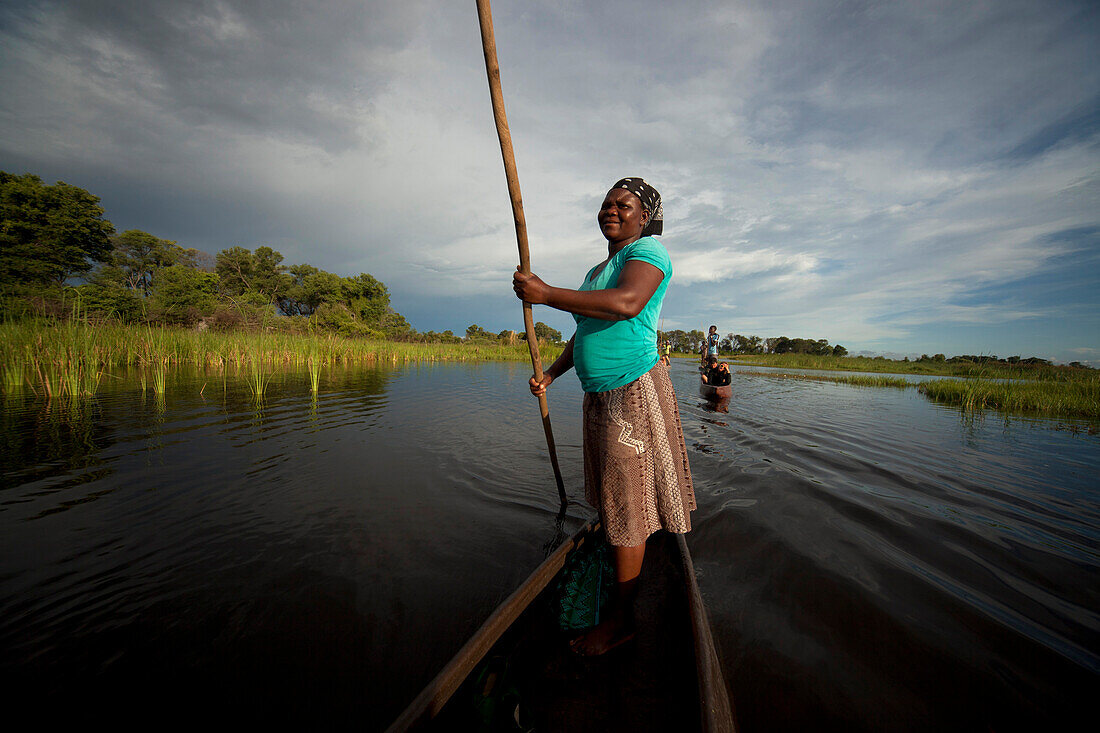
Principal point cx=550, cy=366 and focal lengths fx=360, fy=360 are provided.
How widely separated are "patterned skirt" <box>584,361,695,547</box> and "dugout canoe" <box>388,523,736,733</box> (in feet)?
1.07

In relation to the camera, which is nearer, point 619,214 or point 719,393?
point 619,214

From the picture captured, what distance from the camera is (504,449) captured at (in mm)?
5105

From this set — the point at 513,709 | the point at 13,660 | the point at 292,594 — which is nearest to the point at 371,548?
the point at 292,594

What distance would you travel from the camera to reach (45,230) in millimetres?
20672

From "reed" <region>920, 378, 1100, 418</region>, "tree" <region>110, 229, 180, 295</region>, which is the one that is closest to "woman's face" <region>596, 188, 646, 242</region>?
"reed" <region>920, 378, 1100, 418</region>

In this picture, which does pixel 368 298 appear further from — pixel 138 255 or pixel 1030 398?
pixel 1030 398

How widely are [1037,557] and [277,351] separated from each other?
15.7 metres

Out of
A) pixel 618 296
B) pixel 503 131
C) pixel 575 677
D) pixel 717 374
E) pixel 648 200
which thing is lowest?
pixel 575 677

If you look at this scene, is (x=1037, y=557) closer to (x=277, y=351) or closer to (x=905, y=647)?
(x=905, y=647)


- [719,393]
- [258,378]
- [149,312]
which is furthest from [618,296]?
[149,312]

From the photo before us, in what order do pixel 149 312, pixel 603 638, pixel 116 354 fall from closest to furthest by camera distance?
pixel 603 638 → pixel 116 354 → pixel 149 312

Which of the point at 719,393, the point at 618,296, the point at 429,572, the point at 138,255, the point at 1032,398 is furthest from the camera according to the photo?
the point at 138,255

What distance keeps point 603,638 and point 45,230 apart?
36.1 m

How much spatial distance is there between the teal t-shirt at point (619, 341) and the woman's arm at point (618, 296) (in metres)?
0.10
